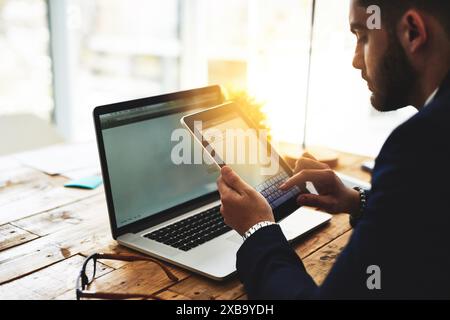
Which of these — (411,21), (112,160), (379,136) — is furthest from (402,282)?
(379,136)

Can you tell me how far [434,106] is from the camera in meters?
0.74

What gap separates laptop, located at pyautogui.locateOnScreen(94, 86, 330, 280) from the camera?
41.9 inches

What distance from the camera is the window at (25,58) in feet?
8.34

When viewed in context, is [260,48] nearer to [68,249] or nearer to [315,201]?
[315,201]

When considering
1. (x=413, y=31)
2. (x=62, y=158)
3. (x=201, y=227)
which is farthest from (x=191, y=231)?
(x=62, y=158)

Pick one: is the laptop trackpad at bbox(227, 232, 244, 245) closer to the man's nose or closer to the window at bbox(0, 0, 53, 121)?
the man's nose

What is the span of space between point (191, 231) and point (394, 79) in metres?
0.53

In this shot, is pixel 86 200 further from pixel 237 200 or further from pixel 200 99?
pixel 237 200

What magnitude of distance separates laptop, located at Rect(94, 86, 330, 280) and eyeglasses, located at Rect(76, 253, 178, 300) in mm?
49

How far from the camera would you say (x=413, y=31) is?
82 centimetres

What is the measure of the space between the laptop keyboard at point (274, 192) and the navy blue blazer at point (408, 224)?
0.39 metres

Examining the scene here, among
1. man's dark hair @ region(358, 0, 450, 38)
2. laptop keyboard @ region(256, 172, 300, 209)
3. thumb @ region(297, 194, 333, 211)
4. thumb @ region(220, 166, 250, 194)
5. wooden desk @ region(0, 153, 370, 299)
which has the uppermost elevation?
man's dark hair @ region(358, 0, 450, 38)

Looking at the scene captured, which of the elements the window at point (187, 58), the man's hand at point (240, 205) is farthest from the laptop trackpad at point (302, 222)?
the window at point (187, 58)

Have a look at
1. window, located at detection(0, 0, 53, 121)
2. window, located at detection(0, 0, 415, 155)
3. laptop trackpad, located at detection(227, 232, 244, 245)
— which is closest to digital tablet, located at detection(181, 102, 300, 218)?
laptop trackpad, located at detection(227, 232, 244, 245)
